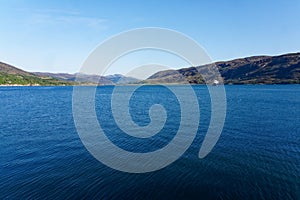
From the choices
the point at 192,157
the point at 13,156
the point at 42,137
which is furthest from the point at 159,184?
the point at 42,137

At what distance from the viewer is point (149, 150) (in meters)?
37.1

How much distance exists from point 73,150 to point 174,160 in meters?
15.5

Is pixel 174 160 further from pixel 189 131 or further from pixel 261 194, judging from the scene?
pixel 189 131

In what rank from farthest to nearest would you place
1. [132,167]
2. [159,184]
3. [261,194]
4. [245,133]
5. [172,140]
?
[245,133], [172,140], [132,167], [159,184], [261,194]

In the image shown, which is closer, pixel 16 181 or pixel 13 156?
pixel 16 181

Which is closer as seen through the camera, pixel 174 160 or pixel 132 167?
pixel 132 167

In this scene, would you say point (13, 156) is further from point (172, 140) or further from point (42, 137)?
point (172, 140)

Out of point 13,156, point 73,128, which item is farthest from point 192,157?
point 73,128

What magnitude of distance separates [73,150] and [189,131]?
2278 cm

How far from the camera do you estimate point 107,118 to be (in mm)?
64500

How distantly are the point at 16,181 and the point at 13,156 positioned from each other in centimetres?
871

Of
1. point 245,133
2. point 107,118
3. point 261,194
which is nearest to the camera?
point 261,194

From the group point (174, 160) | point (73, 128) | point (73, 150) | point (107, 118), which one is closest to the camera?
point (174, 160)

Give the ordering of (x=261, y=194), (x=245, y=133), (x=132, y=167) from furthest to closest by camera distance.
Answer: (x=245, y=133), (x=132, y=167), (x=261, y=194)
